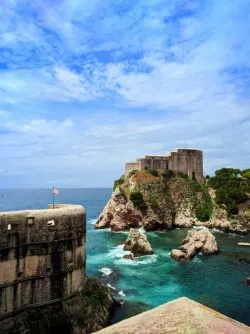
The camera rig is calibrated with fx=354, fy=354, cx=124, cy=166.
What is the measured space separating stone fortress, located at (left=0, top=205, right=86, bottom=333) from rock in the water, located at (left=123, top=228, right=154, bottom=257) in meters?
25.1

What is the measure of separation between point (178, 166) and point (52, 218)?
68148mm

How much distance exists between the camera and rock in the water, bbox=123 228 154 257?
164 feet

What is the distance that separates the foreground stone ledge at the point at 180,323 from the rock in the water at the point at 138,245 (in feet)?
138

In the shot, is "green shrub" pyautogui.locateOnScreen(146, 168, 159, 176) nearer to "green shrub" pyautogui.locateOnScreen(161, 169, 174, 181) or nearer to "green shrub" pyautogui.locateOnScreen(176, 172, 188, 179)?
"green shrub" pyautogui.locateOnScreen(161, 169, 174, 181)

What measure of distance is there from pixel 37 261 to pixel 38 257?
0.87 ft

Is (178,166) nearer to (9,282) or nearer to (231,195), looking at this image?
(231,195)

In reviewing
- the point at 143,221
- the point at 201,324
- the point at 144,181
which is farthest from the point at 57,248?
the point at 144,181

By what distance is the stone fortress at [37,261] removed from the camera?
21422 millimetres

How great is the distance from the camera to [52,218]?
23.6 meters

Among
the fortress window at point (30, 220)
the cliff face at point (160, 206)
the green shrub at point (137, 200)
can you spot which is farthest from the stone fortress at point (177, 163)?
the fortress window at point (30, 220)

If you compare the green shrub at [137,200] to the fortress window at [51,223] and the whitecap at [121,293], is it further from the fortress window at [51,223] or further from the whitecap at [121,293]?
the fortress window at [51,223]

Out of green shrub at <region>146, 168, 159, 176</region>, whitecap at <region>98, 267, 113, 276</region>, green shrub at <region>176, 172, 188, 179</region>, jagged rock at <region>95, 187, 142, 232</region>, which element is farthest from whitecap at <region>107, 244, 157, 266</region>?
green shrub at <region>176, 172, 188, 179</region>

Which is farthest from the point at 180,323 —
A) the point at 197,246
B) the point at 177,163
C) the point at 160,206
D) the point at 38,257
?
the point at 177,163

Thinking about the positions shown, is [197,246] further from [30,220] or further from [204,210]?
[30,220]
